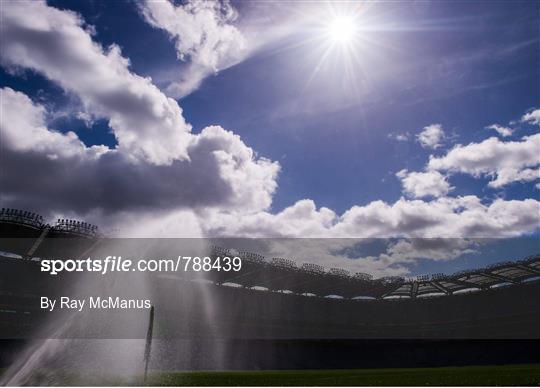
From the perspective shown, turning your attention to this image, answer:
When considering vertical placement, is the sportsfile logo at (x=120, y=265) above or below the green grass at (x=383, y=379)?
above

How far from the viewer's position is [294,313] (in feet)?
269

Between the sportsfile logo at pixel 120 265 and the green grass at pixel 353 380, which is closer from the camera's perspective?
the green grass at pixel 353 380

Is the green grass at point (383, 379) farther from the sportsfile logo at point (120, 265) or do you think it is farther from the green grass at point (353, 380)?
the sportsfile logo at point (120, 265)

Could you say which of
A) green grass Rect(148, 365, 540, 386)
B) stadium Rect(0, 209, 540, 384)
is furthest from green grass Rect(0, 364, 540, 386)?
stadium Rect(0, 209, 540, 384)

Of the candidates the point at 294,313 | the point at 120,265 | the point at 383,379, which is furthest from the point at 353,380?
the point at 294,313

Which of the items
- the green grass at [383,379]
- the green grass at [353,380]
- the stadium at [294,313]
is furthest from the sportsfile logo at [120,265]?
the green grass at [383,379]

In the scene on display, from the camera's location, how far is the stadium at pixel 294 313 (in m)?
56.6

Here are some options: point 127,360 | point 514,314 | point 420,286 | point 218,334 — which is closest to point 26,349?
point 127,360

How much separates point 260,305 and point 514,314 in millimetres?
48517

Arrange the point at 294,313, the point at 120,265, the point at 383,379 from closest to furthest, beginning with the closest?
the point at 383,379 → the point at 120,265 → the point at 294,313

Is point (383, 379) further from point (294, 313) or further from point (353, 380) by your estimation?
point (294, 313)

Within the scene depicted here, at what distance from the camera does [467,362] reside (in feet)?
227

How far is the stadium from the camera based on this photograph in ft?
186

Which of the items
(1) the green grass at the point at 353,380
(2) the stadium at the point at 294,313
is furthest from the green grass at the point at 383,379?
(2) the stadium at the point at 294,313
